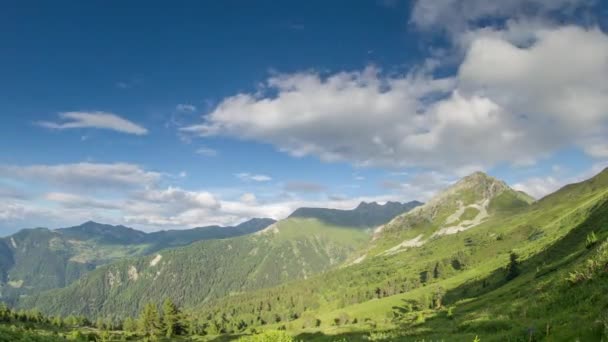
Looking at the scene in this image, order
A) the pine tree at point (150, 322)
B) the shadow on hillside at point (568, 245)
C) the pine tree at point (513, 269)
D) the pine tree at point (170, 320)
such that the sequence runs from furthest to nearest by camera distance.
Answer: the pine tree at point (513, 269) → the pine tree at point (170, 320) → the pine tree at point (150, 322) → the shadow on hillside at point (568, 245)

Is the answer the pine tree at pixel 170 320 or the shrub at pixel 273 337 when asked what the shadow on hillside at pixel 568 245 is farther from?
the pine tree at pixel 170 320

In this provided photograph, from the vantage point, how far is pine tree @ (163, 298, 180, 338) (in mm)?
136500

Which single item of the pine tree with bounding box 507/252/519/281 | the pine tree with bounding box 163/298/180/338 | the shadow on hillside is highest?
the shadow on hillside

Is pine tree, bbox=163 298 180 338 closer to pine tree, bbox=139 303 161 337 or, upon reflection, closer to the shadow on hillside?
pine tree, bbox=139 303 161 337

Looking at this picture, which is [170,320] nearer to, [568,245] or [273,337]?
[273,337]

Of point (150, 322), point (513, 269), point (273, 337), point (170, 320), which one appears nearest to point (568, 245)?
point (513, 269)

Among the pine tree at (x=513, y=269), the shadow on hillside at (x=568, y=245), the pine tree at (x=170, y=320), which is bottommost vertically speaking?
the pine tree at (x=170, y=320)

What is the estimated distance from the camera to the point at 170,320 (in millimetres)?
138625

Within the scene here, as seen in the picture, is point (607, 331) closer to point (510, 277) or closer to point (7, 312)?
point (510, 277)

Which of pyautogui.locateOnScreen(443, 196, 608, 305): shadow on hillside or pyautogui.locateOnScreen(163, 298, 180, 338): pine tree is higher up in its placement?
pyautogui.locateOnScreen(443, 196, 608, 305): shadow on hillside

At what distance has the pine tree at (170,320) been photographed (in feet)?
448

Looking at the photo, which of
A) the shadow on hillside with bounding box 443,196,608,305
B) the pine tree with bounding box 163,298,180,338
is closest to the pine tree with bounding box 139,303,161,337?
the pine tree with bounding box 163,298,180,338

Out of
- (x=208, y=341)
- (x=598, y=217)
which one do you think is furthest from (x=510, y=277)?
(x=208, y=341)

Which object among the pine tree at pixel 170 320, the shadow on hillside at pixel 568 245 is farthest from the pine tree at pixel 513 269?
the pine tree at pixel 170 320
